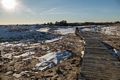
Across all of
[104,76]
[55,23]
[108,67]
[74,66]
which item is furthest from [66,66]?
[55,23]

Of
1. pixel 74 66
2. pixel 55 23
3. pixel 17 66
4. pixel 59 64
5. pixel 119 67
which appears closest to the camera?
pixel 119 67

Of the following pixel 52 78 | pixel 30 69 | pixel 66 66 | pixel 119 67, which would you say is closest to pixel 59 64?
pixel 66 66

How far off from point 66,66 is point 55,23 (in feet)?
239

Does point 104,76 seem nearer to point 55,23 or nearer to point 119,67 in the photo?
point 119,67

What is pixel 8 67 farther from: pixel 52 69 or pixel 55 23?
pixel 55 23

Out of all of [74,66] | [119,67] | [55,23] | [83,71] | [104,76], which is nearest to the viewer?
[104,76]

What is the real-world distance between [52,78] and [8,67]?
6632 mm

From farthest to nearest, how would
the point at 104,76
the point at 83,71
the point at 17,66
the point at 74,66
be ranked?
the point at 17,66, the point at 74,66, the point at 83,71, the point at 104,76

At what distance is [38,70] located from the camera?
19141mm

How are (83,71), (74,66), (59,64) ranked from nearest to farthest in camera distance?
(83,71)
(74,66)
(59,64)

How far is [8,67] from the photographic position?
21.8 metres

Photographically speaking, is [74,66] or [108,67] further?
[74,66]

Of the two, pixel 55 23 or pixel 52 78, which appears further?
pixel 55 23

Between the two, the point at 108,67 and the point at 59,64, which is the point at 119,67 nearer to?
the point at 108,67
